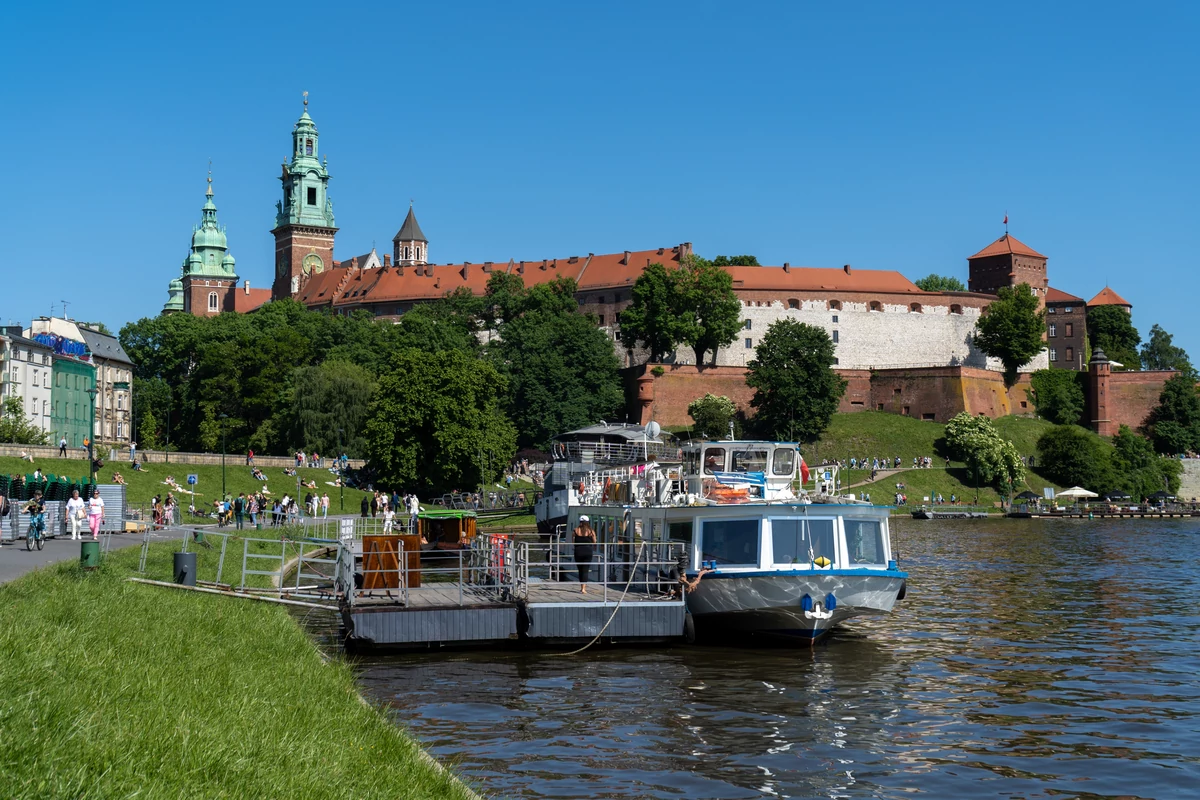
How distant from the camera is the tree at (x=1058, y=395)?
11394cm

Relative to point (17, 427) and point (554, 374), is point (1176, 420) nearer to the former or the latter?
point (554, 374)

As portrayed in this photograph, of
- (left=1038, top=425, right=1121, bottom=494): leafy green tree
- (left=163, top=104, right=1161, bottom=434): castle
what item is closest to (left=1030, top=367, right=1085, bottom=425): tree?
(left=163, top=104, right=1161, bottom=434): castle

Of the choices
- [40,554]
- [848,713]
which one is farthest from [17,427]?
[848,713]

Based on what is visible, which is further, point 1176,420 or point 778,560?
point 1176,420

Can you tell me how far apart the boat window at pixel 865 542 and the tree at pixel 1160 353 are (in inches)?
6803

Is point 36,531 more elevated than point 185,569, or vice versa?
point 36,531

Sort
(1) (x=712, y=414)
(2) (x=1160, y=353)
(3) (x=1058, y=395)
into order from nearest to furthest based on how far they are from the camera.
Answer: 1. (1) (x=712, y=414)
2. (3) (x=1058, y=395)
3. (2) (x=1160, y=353)

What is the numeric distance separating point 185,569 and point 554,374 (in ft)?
255

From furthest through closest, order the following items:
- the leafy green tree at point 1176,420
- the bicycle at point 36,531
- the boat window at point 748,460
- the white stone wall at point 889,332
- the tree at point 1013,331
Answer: the white stone wall at point 889,332, the tree at point 1013,331, the leafy green tree at point 1176,420, the bicycle at point 36,531, the boat window at point 748,460

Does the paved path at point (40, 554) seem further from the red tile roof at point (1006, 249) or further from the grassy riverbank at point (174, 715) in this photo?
the red tile roof at point (1006, 249)

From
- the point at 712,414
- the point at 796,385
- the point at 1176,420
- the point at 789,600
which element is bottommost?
the point at 789,600

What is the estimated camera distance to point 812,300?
122438mm

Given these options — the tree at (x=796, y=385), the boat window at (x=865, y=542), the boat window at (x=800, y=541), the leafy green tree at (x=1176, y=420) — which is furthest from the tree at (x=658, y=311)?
the boat window at (x=800, y=541)

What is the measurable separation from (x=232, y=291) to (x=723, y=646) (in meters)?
150
